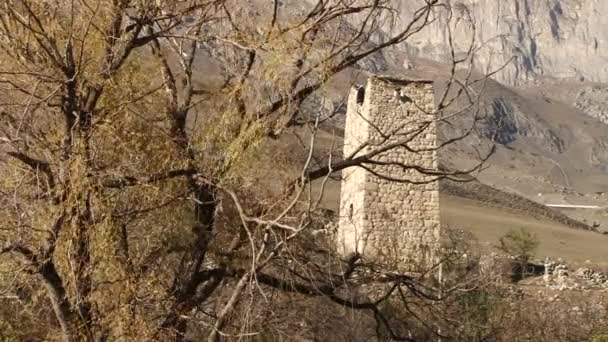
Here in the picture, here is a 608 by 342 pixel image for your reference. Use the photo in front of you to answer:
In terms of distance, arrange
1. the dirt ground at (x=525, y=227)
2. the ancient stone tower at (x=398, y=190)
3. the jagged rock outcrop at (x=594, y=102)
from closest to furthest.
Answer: the ancient stone tower at (x=398, y=190) → the dirt ground at (x=525, y=227) → the jagged rock outcrop at (x=594, y=102)

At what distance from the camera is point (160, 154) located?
5.95 meters

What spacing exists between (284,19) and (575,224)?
58877 millimetres

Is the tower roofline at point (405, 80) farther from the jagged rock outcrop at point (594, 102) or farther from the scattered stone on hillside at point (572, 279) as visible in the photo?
the jagged rock outcrop at point (594, 102)

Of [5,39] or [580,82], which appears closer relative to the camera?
[5,39]

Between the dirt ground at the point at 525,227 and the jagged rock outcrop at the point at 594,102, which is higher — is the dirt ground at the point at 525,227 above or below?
below

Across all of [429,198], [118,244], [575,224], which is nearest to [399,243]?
[429,198]

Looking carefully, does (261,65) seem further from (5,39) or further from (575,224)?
(575,224)

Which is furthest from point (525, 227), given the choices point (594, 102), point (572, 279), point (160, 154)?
point (594, 102)

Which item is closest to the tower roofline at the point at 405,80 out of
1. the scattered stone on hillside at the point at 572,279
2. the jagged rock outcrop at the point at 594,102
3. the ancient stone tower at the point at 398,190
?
the ancient stone tower at the point at 398,190

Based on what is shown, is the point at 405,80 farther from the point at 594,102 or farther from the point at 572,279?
the point at 594,102

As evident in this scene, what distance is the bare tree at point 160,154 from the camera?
5.32 m

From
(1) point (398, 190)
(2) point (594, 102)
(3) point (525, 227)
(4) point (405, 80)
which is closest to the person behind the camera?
(1) point (398, 190)

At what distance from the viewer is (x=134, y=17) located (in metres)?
5.80

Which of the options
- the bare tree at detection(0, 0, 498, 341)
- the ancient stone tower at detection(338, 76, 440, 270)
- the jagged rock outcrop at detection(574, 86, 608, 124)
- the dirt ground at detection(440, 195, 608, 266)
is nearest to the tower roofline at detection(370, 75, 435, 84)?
the ancient stone tower at detection(338, 76, 440, 270)
